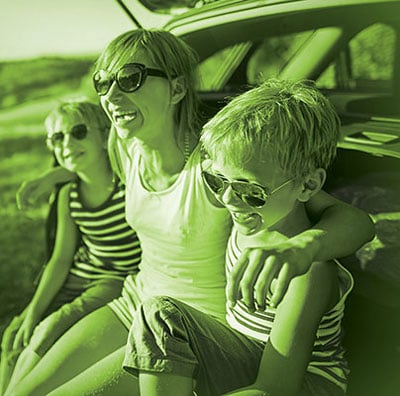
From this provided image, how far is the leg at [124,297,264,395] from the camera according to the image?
1.24 metres

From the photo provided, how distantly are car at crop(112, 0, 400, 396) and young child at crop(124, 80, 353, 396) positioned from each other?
13 cm

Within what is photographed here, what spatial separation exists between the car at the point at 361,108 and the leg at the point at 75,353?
0.57 meters

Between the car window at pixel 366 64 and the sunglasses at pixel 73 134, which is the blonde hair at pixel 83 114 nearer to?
the sunglasses at pixel 73 134

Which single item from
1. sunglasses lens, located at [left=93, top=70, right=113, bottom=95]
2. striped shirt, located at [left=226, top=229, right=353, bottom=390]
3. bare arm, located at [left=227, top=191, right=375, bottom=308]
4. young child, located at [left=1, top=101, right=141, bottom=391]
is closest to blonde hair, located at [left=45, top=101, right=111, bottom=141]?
young child, located at [left=1, top=101, right=141, bottom=391]

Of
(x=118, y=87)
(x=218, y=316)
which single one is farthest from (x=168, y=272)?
(x=118, y=87)

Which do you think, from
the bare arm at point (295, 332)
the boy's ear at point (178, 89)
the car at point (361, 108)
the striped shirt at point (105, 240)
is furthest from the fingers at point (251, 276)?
the striped shirt at point (105, 240)

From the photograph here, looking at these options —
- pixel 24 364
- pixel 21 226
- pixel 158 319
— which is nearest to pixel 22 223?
pixel 21 226

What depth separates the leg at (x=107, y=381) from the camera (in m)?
1.44

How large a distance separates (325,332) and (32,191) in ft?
2.96

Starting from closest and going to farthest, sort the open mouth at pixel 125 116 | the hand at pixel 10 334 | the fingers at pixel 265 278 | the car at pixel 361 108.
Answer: the fingers at pixel 265 278, the car at pixel 361 108, the open mouth at pixel 125 116, the hand at pixel 10 334

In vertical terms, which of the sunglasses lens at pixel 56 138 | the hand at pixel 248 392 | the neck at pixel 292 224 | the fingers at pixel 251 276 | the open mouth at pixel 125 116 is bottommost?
the hand at pixel 248 392

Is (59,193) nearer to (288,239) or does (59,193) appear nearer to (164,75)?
(164,75)

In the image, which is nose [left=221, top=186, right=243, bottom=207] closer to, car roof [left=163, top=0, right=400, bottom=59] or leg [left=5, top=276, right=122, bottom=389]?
car roof [left=163, top=0, right=400, bottom=59]

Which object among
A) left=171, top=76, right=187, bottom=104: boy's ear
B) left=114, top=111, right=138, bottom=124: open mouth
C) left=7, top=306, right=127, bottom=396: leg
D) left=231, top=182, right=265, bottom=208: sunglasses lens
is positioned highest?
left=171, top=76, right=187, bottom=104: boy's ear
